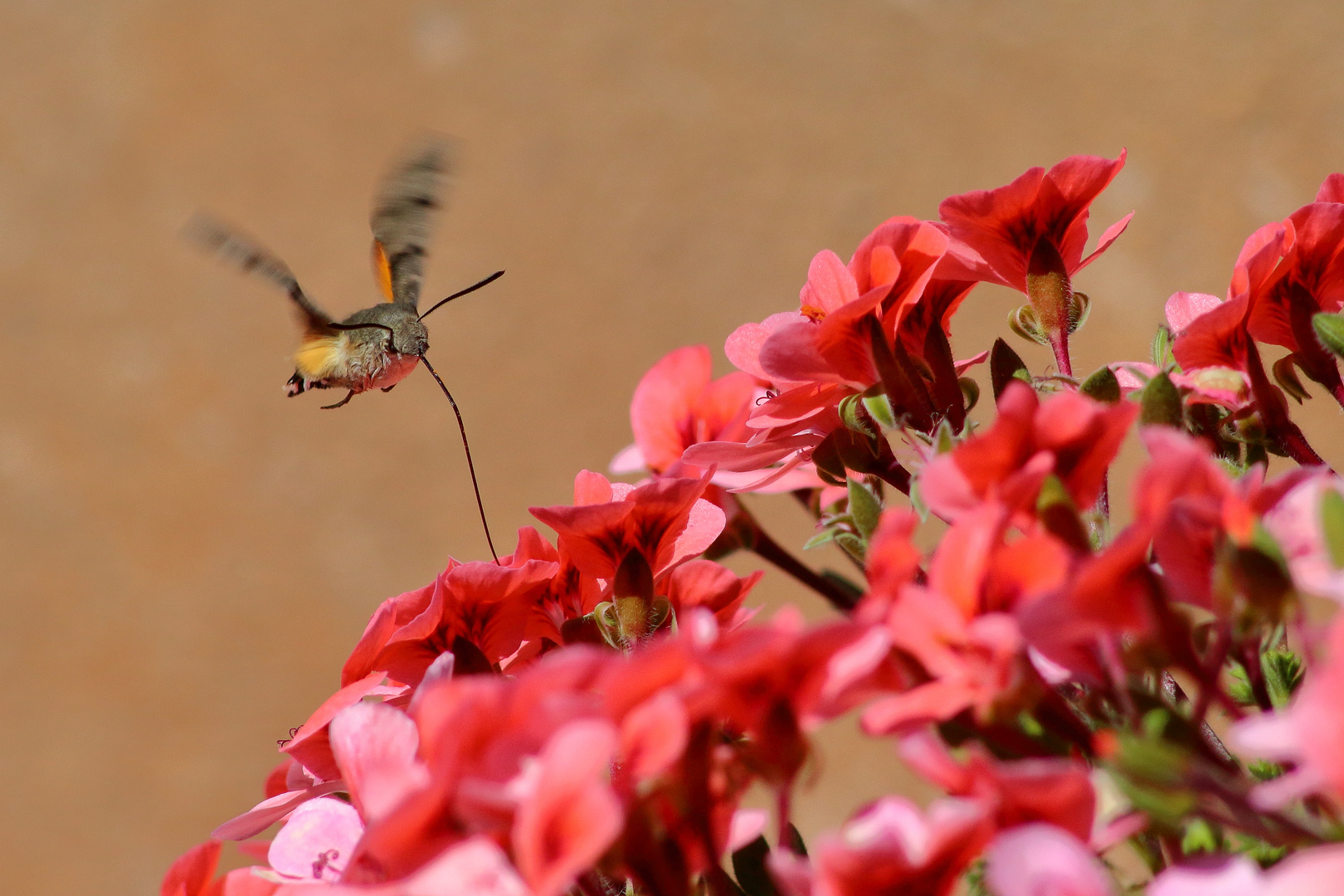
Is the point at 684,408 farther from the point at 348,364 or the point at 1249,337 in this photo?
the point at 348,364

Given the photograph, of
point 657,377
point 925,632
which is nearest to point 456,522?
point 657,377

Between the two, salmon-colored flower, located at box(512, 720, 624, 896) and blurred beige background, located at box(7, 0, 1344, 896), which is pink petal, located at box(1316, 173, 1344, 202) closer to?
salmon-colored flower, located at box(512, 720, 624, 896)

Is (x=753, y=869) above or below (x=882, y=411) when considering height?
below

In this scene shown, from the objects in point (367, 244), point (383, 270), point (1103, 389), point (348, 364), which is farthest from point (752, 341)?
point (367, 244)

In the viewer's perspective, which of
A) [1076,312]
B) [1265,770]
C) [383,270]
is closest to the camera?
[1265,770]

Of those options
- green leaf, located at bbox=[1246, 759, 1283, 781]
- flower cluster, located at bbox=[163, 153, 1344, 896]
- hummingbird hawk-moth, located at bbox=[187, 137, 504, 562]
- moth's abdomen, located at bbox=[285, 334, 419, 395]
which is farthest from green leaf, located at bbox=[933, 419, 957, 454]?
moth's abdomen, located at bbox=[285, 334, 419, 395]

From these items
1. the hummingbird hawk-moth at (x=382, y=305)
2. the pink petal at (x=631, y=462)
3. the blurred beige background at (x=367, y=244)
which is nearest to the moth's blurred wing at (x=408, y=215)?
the hummingbird hawk-moth at (x=382, y=305)
